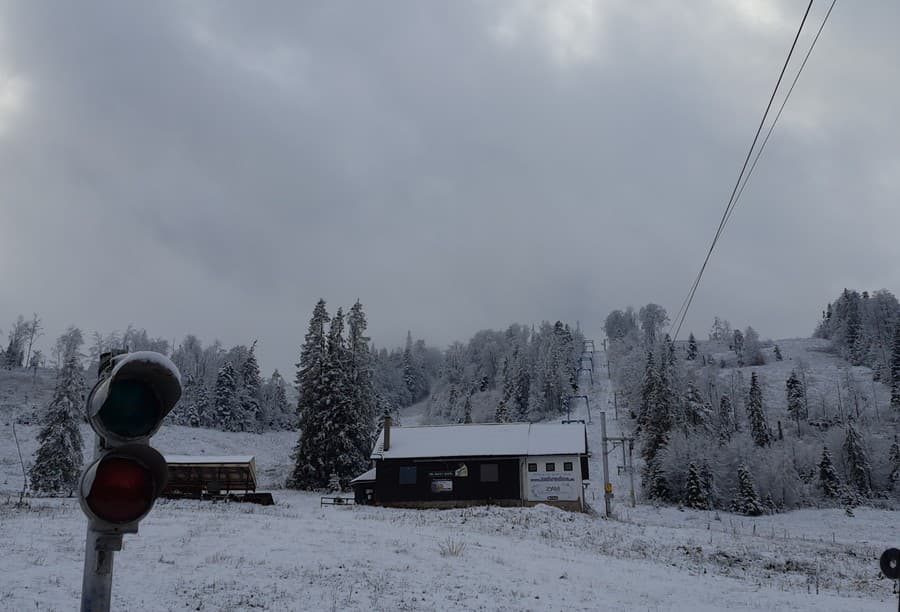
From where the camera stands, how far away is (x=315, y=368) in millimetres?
64438

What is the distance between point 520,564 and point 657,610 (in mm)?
5260

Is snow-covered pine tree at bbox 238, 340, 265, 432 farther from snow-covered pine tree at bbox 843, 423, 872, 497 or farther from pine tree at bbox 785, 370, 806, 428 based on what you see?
pine tree at bbox 785, 370, 806, 428

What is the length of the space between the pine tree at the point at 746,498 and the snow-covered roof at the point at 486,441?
25.8 meters

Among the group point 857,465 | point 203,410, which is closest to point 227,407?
point 203,410

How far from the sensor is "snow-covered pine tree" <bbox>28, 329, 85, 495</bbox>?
51781 millimetres

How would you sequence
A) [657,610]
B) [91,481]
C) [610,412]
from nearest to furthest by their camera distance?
[91,481]
[657,610]
[610,412]

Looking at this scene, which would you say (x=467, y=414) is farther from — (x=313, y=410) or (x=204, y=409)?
(x=313, y=410)

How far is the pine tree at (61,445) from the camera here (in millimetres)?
51781

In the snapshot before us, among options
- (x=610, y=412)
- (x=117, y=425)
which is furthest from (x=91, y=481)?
(x=610, y=412)

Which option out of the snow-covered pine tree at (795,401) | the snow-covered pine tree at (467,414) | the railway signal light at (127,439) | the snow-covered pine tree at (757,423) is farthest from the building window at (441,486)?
the snow-covered pine tree at (795,401)

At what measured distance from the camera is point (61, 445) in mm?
53062

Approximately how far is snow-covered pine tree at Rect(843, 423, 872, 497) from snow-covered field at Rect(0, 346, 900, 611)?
179 feet

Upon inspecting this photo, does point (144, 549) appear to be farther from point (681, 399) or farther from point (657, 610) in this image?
point (681, 399)

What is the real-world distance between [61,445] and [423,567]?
1797 inches
